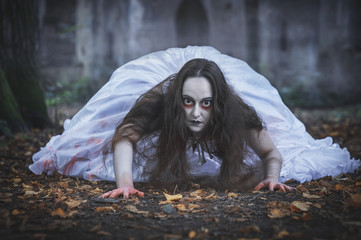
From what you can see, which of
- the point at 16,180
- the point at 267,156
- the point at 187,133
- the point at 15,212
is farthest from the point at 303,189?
the point at 16,180

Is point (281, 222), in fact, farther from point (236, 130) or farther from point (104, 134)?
point (104, 134)

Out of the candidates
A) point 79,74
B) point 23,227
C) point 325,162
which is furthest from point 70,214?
point 79,74

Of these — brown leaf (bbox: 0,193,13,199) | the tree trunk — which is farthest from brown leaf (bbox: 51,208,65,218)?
the tree trunk

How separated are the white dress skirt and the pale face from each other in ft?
2.61

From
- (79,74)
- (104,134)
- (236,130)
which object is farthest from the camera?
(79,74)

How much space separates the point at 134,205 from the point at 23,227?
69 cm

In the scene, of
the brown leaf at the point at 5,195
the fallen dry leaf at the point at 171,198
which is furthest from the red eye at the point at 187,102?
the brown leaf at the point at 5,195

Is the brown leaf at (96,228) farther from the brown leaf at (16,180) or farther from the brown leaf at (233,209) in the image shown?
the brown leaf at (16,180)

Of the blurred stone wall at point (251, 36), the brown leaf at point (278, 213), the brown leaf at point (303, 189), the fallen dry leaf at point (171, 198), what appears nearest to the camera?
the brown leaf at point (278, 213)

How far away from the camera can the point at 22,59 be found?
504 centimetres

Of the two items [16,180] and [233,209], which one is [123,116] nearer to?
[16,180]

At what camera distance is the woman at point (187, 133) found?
8.52ft

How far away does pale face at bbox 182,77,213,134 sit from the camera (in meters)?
2.53

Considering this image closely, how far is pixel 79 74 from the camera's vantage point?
13.6m
